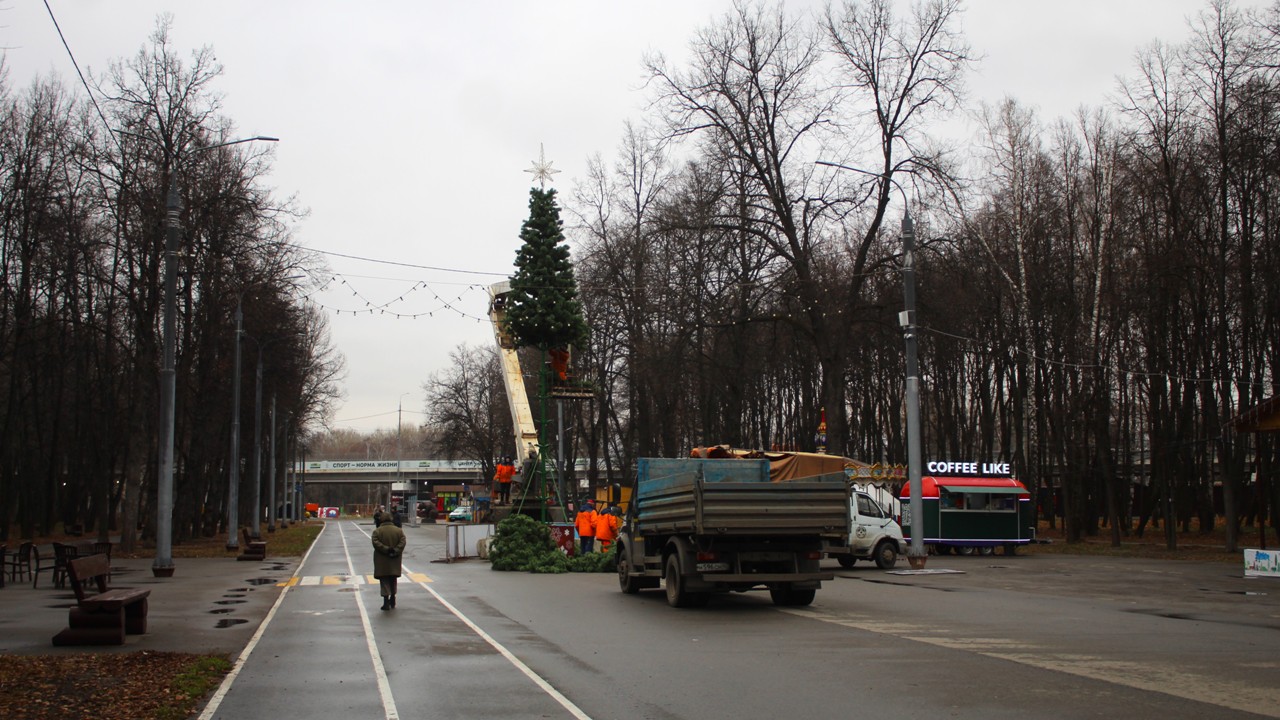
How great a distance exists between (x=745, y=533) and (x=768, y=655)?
481cm

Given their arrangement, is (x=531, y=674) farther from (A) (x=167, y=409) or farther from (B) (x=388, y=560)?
(A) (x=167, y=409)

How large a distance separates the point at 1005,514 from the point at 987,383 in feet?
44.2

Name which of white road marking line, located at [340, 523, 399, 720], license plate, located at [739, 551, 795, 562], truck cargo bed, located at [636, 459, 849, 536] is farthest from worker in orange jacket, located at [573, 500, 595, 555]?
license plate, located at [739, 551, 795, 562]

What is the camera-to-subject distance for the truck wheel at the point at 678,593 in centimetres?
1764

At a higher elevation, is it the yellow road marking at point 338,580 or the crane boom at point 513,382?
the crane boom at point 513,382

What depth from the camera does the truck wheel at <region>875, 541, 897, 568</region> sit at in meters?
30.6

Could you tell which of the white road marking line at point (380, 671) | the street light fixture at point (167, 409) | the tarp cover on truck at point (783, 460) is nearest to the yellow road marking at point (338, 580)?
the street light fixture at point (167, 409)

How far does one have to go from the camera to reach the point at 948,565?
32.1 meters

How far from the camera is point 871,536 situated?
30578mm

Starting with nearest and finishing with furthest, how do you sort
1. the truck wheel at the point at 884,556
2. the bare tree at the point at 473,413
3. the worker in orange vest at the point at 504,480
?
the truck wheel at the point at 884,556 → the worker in orange vest at the point at 504,480 → the bare tree at the point at 473,413

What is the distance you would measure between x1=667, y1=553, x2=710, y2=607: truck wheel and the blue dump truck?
2cm

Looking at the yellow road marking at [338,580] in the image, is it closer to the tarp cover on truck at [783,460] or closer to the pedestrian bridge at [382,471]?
the tarp cover on truck at [783,460]

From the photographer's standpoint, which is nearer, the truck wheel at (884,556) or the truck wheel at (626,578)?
the truck wheel at (626,578)

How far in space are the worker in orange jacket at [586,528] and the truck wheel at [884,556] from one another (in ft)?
26.7
